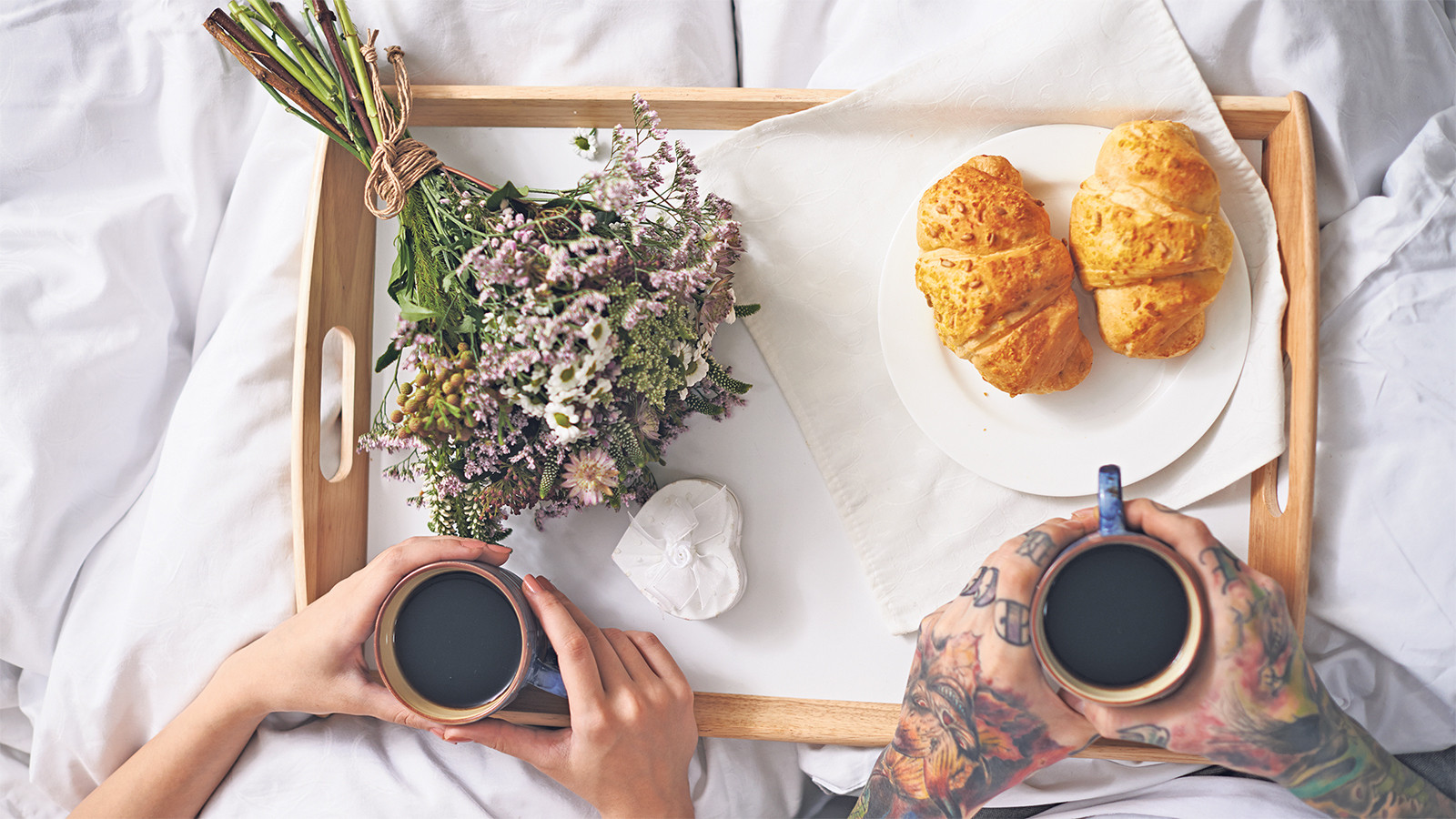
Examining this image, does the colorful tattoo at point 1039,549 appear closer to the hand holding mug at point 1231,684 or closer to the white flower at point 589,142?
the hand holding mug at point 1231,684

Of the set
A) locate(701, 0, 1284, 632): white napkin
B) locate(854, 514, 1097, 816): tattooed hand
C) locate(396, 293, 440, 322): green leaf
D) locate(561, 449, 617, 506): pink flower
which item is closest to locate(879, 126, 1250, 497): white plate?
locate(701, 0, 1284, 632): white napkin

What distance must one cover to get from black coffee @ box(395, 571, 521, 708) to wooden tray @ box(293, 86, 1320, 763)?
0.61 feet

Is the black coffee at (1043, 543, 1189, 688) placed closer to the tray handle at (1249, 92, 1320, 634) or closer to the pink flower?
the tray handle at (1249, 92, 1320, 634)

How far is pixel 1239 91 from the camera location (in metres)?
1.11

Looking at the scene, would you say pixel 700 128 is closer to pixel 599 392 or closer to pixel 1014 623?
pixel 599 392

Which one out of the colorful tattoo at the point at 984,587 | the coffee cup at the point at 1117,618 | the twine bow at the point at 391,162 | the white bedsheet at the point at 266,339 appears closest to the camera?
the coffee cup at the point at 1117,618

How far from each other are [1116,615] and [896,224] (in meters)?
0.58

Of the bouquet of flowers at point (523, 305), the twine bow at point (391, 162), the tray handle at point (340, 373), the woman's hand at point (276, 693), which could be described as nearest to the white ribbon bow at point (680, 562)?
the bouquet of flowers at point (523, 305)

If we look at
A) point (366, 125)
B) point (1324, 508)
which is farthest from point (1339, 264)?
point (366, 125)

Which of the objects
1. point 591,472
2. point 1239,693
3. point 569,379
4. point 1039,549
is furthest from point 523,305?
point 1239,693

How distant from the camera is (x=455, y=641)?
0.90m

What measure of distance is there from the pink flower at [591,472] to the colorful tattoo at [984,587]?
431mm

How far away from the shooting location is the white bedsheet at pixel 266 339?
1.08 meters

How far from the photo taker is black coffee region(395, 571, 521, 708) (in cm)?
89
